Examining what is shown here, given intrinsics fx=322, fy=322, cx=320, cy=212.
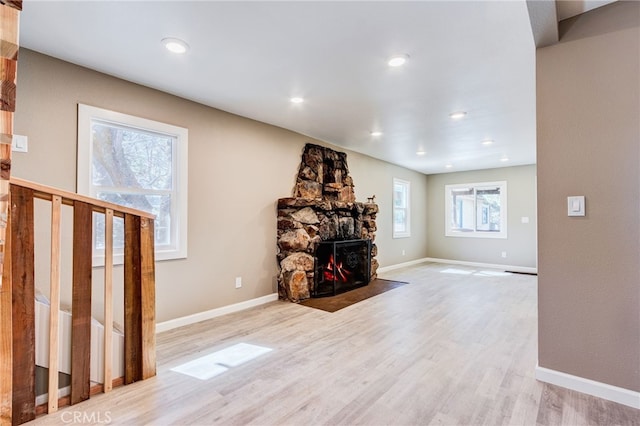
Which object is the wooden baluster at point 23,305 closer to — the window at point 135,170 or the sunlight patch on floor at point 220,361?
the sunlight patch on floor at point 220,361

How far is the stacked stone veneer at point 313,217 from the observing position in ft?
13.9

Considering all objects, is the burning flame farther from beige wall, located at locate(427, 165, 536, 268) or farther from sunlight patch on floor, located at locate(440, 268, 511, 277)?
beige wall, located at locate(427, 165, 536, 268)

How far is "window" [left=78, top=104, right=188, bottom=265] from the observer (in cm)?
269

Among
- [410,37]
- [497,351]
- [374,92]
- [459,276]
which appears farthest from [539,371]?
[459,276]

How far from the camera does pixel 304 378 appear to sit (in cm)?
217

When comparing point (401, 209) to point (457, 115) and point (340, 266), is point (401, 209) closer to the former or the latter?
point (340, 266)

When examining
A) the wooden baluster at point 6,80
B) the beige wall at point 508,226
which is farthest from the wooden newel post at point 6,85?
the beige wall at point 508,226

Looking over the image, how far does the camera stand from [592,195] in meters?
1.96

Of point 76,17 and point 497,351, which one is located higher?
point 76,17

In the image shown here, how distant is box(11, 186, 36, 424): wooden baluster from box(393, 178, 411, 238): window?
618 cm

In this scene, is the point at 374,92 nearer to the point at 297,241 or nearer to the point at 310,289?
the point at 297,241

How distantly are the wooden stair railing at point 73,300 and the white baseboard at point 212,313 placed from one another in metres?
0.98

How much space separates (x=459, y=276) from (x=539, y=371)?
4.10 m

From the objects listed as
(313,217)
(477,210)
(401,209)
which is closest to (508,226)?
(477,210)
